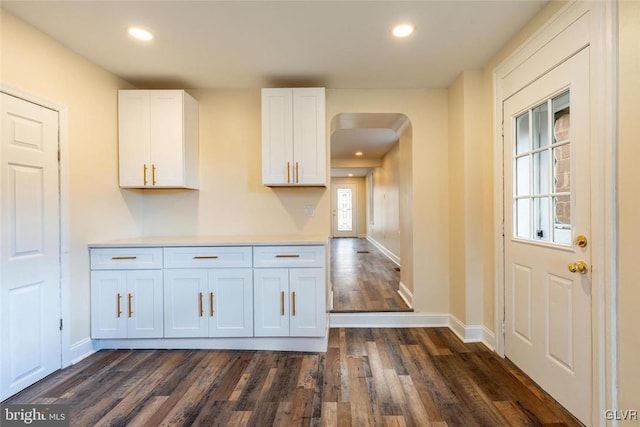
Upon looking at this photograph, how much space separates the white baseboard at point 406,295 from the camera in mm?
3223

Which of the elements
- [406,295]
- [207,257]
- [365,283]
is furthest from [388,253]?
[207,257]

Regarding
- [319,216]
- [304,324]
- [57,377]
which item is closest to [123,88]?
[319,216]

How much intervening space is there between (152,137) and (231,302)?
1693 mm

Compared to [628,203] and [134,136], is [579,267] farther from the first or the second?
[134,136]

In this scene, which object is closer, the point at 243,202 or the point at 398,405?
the point at 398,405

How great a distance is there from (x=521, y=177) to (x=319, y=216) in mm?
1778

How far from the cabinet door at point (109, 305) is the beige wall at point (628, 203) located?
10.8 feet

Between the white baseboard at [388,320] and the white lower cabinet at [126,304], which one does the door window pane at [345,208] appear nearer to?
the white baseboard at [388,320]

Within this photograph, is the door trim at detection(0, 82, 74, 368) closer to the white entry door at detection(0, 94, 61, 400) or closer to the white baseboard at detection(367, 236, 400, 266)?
the white entry door at detection(0, 94, 61, 400)

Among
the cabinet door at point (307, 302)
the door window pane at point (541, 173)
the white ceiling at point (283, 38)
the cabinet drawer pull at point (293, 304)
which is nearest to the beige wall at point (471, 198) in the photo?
the white ceiling at point (283, 38)

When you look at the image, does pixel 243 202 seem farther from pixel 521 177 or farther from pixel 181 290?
pixel 521 177

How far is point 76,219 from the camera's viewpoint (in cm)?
232

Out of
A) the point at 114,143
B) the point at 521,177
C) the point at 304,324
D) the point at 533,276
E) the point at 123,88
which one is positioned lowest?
the point at 304,324

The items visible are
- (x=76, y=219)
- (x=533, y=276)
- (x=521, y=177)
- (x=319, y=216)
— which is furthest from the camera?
(x=319, y=216)
